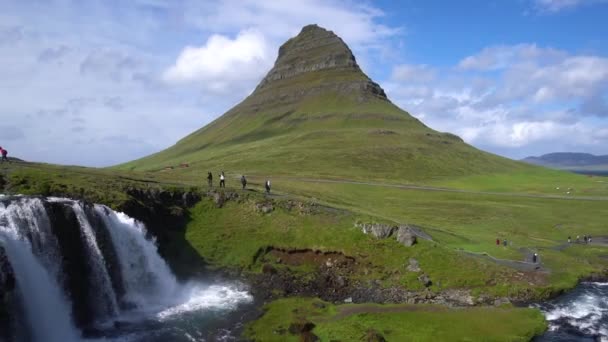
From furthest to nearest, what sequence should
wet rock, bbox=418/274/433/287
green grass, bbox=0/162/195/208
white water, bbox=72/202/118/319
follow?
wet rock, bbox=418/274/433/287, green grass, bbox=0/162/195/208, white water, bbox=72/202/118/319

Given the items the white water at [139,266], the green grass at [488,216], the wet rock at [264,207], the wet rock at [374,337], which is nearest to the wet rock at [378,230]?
the green grass at [488,216]

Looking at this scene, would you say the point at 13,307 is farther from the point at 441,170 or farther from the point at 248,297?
the point at 441,170

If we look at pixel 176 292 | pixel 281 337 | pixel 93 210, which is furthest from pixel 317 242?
pixel 93 210

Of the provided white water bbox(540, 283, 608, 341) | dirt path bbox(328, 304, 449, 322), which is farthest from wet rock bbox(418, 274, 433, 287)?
white water bbox(540, 283, 608, 341)

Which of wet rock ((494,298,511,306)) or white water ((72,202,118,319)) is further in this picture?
wet rock ((494,298,511,306))

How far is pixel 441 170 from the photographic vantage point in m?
190

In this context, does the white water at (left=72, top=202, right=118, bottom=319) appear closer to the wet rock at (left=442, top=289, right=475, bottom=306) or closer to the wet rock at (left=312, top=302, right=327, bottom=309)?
the wet rock at (left=312, top=302, right=327, bottom=309)

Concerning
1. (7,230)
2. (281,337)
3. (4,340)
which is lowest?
(281,337)

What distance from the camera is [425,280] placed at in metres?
56.3

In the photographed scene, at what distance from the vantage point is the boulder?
62.9m

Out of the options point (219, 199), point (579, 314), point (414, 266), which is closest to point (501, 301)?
point (579, 314)

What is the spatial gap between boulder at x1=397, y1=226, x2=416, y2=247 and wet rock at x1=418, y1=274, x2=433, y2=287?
647 cm

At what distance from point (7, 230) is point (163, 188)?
3199 centimetres

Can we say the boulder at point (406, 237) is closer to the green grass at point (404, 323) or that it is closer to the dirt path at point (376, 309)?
the dirt path at point (376, 309)
